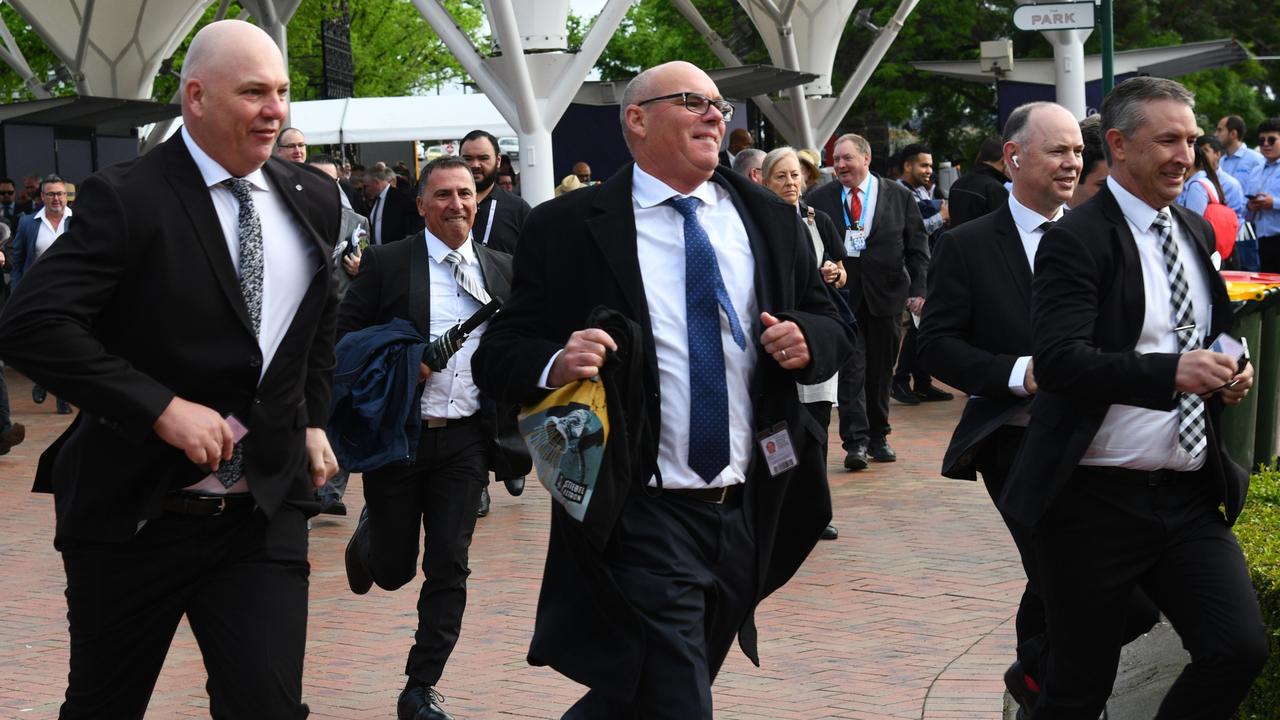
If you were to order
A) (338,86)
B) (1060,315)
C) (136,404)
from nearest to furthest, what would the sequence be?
(136,404) < (1060,315) < (338,86)

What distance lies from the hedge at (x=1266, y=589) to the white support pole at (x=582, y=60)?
14.5 metres

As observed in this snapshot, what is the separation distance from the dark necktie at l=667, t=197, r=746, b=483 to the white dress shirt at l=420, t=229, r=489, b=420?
8.46 ft

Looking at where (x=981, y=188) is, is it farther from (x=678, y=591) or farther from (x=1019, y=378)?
(x=678, y=591)

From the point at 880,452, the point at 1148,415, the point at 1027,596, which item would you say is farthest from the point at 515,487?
the point at 1148,415

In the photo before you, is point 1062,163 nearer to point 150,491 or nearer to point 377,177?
point 150,491

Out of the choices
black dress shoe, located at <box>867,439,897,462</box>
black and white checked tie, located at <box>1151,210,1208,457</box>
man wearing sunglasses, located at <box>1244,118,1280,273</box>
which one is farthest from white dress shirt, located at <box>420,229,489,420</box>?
man wearing sunglasses, located at <box>1244,118,1280,273</box>

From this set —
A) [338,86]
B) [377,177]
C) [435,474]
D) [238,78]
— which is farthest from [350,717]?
[338,86]

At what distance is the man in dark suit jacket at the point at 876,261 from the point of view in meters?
12.3

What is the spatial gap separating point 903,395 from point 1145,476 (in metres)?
11.2

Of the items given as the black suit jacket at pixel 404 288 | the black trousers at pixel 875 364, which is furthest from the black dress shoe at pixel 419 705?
the black trousers at pixel 875 364

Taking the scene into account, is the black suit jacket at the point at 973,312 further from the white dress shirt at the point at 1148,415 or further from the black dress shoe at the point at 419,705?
the black dress shoe at the point at 419,705

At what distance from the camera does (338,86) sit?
4497 cm

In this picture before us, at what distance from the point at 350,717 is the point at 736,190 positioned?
278 centimetres

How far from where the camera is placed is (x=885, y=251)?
12312 mm
